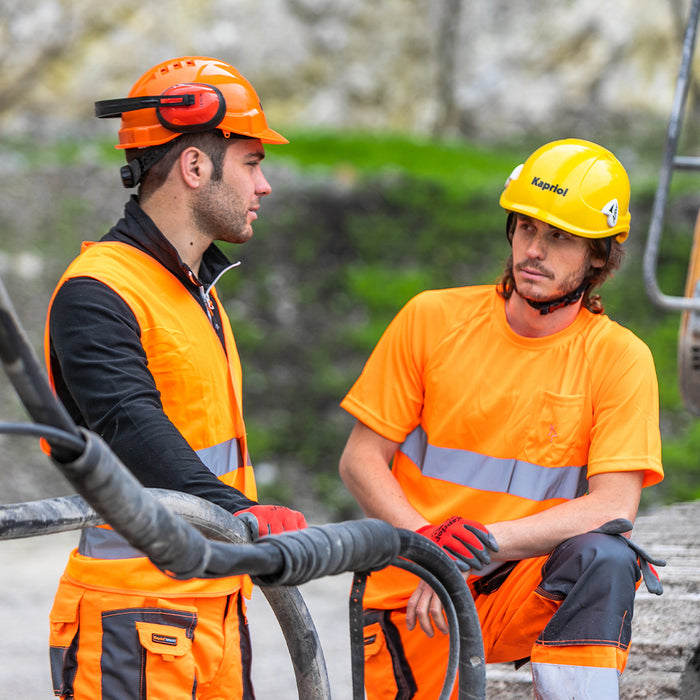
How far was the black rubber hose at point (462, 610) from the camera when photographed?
193cm

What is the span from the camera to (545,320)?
9.72 ft

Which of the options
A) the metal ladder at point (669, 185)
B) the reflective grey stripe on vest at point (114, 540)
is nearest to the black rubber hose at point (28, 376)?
the reflective grey stripe on vest at point (114, 540)

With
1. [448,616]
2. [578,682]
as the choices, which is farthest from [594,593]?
[448,616]

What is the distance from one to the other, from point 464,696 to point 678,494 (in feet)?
20.7

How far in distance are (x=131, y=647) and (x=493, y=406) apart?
1165 mm

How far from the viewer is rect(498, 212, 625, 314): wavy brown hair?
3.00 metres

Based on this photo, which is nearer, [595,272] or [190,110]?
[190,110]

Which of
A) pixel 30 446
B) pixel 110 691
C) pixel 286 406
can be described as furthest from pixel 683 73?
pixel 30 446

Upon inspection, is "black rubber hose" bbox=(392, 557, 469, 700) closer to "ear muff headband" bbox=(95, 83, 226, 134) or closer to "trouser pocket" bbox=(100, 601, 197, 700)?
"trouser pocket" bbox=(100, 601, 197, 700)

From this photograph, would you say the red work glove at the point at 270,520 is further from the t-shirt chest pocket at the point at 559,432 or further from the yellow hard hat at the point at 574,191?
the yellow hard hat at the point at 574,191

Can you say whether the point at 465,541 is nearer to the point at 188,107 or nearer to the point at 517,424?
the point at 517,424

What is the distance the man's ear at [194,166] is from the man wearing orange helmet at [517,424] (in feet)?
2.42

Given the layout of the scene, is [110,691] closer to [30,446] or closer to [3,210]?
[30,446]

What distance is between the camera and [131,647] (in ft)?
7.55
